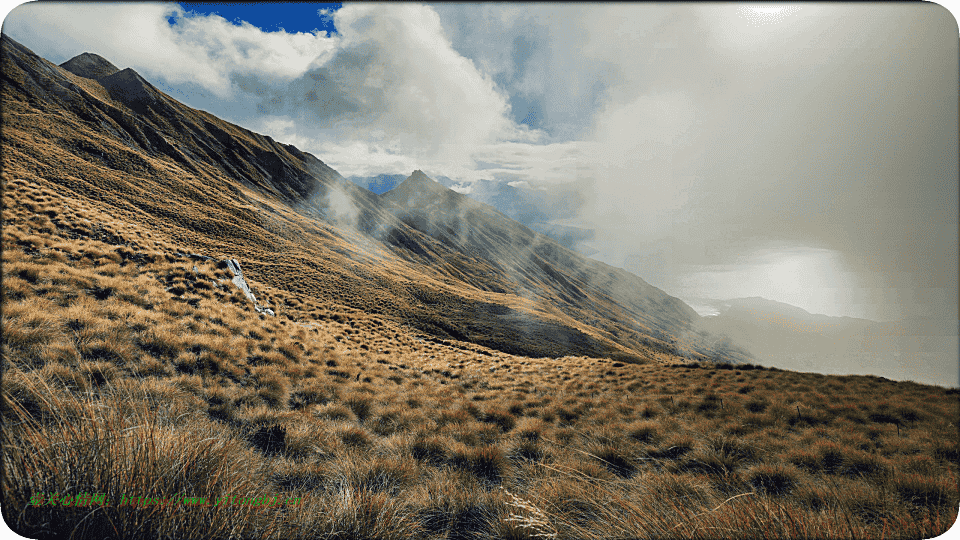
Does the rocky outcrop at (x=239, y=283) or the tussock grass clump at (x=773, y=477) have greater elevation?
the tussock grass clump at (x=773, y=477)

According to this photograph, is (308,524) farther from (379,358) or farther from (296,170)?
(296,170)

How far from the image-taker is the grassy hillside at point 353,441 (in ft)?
8.13

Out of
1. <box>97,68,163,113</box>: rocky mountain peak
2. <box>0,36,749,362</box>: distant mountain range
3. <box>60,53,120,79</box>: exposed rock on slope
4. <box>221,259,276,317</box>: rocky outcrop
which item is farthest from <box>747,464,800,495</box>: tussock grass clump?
<box>60,53,120,79</box>: exposed rock on slope

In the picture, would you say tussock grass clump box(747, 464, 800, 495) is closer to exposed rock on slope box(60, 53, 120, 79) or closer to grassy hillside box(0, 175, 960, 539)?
grassy hillside box(0, 175, 960, 539)

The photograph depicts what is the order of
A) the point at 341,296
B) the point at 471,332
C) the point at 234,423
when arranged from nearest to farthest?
the point at 234,423 < the point at 341,296 < the point at 471,332

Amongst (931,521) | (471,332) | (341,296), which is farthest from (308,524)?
(471,332)

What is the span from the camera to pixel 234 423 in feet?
14.9

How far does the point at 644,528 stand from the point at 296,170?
162434mm

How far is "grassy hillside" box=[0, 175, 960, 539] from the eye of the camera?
2479 millimetres

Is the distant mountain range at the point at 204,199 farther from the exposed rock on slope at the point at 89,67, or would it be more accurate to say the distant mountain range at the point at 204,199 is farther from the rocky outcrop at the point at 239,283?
the rocky outcrop at the point at 239,283

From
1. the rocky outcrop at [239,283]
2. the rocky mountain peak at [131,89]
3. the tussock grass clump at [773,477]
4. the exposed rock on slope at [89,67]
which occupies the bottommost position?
the rocky outcrop at [239,283]

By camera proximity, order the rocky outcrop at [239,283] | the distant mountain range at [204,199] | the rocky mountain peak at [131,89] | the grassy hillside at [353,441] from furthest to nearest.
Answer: the rocky mountain peak at [131,89] < the distant mountain range at [204,199] < the rocky outcrop at [239,283] < the grassy hillside at [353,441]

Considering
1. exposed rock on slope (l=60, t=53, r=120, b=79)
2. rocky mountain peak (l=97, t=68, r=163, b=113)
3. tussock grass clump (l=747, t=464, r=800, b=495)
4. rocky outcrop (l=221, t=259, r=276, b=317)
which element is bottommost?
rocky outcrop (l=221, t=259, r=276, b=317)

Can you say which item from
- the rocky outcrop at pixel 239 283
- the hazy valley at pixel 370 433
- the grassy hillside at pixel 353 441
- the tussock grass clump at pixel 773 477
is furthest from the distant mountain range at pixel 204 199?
the tussock grass clump at pixel 773 477
